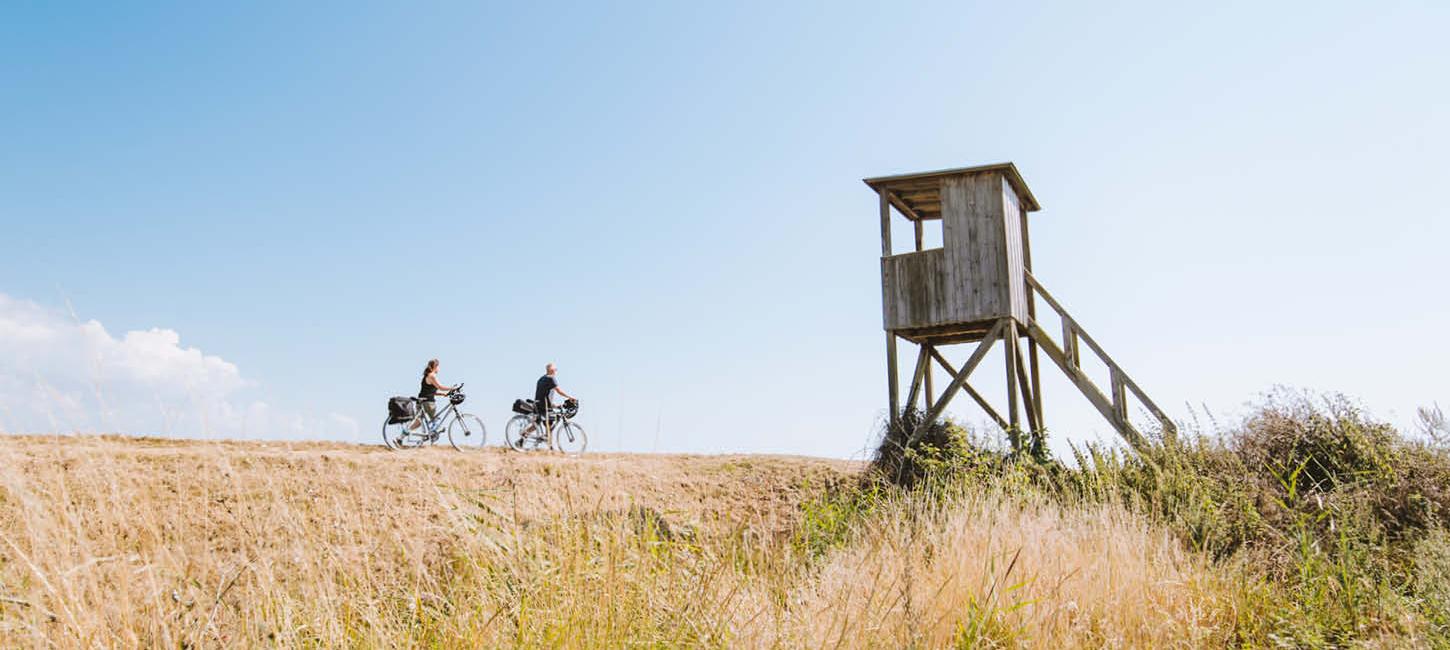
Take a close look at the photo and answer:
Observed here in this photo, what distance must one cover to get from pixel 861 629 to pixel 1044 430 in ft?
37.7

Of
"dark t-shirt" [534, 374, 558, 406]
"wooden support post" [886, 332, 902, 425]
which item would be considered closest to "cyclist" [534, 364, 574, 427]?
"dark t-shirt" [534, 374, 558, 406]

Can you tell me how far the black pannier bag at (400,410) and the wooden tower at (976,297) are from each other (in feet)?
26.2

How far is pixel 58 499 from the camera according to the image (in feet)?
18.2

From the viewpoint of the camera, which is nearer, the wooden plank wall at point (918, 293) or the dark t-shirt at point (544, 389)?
the wooden plank wall at point (918, 293)

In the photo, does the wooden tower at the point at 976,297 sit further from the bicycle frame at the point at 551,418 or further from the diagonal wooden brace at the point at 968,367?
the bicycle frame at the point at 551,418

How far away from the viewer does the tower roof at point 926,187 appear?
52.8ft

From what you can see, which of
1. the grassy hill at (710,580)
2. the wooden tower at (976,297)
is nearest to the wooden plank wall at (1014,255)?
the wooden tower at (976,297)

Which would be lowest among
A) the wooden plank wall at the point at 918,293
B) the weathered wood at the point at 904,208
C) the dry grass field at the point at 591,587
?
the dry grass field at the point at 591,587

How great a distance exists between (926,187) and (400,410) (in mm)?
9722

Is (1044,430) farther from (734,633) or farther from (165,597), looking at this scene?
(165,597)

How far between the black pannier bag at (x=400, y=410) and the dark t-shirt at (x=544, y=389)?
2194mm

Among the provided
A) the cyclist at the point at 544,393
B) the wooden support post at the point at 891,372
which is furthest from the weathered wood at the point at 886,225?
the cyclist at the point at 544,393

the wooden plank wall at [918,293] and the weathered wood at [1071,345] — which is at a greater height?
the wooden plank wall at [918,293]

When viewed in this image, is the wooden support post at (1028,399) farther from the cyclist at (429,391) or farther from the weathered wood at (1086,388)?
the cyclist at (429,391)
